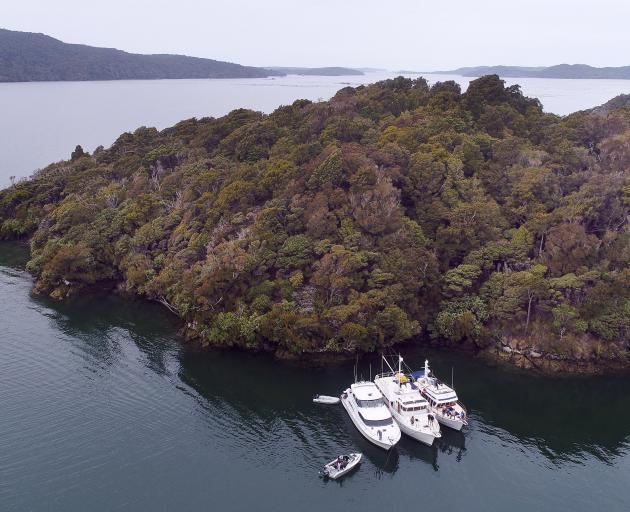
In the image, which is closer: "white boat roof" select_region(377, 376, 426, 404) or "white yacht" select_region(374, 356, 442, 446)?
"white yacht" select_region(374, 356, 442, 446)

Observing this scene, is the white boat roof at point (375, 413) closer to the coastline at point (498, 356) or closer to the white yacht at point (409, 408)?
Result: the white yacht at point (409, 408)

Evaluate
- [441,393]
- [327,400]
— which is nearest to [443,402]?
[441,393]

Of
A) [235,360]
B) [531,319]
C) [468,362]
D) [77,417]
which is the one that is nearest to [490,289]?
[531,319]

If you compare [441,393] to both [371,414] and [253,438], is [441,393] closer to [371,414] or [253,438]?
[371,414]

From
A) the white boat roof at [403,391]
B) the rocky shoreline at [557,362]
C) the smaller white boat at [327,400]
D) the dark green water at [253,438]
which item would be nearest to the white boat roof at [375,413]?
the white boat roof at [403,391]

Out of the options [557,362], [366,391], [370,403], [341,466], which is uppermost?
[366,391]

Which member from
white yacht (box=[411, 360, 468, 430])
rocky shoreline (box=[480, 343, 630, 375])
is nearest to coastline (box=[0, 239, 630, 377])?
rocky shoreline (box=[480, 343, 630, 375])

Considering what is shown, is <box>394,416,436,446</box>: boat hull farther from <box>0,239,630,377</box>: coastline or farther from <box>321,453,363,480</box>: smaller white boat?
<box>0,239,630,377</box>: coastline
